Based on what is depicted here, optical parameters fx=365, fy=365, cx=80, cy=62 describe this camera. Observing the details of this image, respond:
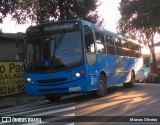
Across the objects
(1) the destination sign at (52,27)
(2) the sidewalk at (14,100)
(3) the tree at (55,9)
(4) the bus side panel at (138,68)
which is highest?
(3) the tree at (55,9)

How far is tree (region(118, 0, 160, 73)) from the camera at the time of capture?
3262 cm

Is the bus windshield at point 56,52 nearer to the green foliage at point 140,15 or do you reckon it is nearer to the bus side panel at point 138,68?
the bus side panel at point 138,68

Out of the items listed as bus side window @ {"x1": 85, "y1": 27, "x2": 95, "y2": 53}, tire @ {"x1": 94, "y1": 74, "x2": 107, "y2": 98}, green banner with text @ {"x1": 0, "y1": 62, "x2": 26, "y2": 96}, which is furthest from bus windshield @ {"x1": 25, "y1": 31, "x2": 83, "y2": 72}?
green banner with text @ {"x1": 0, "y1": 62, "x2": 26, "y2": 96}

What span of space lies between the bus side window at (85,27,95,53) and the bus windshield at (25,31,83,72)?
15.7 inches

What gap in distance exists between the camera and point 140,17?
3444 cm

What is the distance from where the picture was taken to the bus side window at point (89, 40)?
46.0 ft

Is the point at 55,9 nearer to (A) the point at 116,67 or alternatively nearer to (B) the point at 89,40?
(A) the point at 116,67

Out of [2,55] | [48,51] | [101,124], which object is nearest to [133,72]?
[2,55]

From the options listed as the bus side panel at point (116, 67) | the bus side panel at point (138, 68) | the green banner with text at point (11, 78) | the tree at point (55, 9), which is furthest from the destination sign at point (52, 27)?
the bus side panel at point (138, 68)

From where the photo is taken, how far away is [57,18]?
2477 centimetres

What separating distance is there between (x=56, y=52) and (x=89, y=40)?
56.6 inches

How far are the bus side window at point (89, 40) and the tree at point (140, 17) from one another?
1872cm

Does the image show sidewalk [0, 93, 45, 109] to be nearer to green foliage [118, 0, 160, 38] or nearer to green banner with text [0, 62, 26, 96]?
green banner with text [0, 62, 26, 96]

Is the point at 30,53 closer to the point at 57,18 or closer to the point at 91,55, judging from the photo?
the point at 91,55
